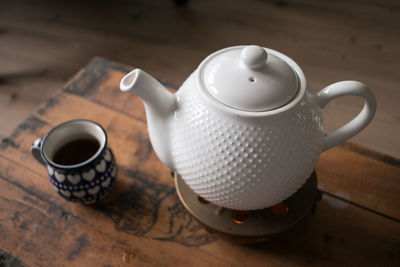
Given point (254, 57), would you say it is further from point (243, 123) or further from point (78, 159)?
point (78, 159)

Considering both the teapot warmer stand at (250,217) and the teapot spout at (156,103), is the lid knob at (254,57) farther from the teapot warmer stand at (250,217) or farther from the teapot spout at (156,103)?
the teapot warmer stand at (250,217)

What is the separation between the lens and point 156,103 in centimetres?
50

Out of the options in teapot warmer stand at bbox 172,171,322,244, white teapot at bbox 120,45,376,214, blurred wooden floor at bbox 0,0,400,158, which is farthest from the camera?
blurred wooden floor at bbox 0,0,400,158

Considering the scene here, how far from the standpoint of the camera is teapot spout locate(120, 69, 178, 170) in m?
0.48

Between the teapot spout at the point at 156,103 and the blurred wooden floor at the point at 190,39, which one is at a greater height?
the teapot spout at the point at 156,103

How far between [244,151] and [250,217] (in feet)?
0.56

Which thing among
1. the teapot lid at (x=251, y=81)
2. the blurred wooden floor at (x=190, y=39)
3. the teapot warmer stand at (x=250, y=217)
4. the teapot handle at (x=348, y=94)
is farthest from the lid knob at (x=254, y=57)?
the blurred wooden floor at (x=190, y=39)

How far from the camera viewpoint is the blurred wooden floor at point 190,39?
140 cm

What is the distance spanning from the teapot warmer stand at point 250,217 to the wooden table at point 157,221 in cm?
4

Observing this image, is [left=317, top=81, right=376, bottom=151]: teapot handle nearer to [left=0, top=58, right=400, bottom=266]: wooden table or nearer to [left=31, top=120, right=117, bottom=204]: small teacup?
[left=0, top=58, right=400, bottom=266]: wooden table

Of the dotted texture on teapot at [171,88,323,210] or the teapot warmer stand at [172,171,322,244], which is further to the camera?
the teapot warmer stand at [172,171,322,244]

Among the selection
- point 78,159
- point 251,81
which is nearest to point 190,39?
point 78,159

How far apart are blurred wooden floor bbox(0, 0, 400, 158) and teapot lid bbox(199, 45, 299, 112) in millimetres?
850

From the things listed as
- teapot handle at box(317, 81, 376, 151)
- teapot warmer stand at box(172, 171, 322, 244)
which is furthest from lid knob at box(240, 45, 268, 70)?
teapot warmer stand at box(172, 171, 322, 244)
